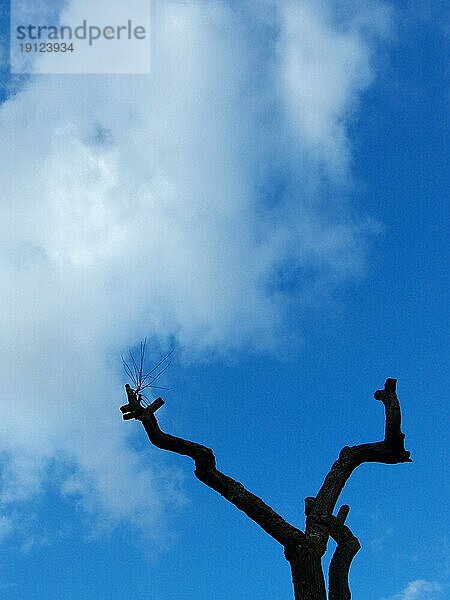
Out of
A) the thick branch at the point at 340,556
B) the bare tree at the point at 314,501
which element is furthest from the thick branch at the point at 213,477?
the thick branch at the point at 340,556

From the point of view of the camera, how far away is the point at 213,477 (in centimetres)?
1116

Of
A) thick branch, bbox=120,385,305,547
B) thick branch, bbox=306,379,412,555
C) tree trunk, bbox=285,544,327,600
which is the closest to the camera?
tree trunk, bbox=285,544,327,600

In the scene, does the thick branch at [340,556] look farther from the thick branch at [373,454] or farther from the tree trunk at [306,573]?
the tree trunk at [306,573]

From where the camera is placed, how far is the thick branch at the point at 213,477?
1054 centimetres

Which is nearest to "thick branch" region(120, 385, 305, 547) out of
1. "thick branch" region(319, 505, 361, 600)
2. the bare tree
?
the bare tree

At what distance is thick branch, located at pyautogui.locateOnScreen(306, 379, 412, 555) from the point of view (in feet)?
37.0

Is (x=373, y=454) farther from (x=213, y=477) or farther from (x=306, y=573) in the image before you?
(x=213, y=477)

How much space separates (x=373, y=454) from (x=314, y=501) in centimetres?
158

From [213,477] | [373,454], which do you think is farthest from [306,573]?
[373,454]

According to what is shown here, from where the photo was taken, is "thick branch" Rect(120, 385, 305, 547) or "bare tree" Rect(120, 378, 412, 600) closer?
"bare tree" Rect(120, 378, 412, 600)

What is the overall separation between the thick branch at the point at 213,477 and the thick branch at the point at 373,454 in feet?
2.78

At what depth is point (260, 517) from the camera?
35.1 ft

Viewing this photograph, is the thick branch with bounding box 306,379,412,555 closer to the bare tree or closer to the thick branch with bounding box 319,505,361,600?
the bare tree

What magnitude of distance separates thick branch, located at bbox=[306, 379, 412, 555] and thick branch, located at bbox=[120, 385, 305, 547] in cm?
85
